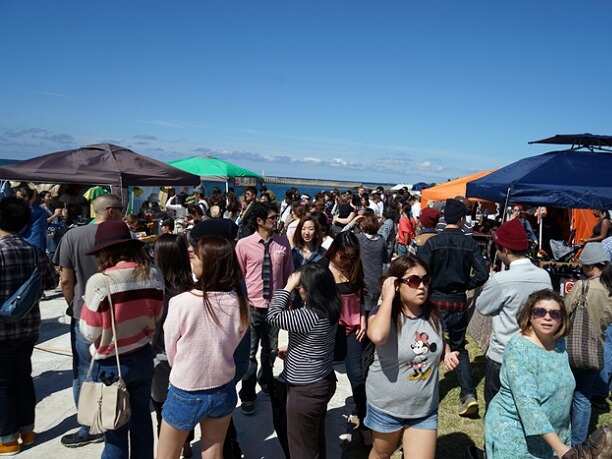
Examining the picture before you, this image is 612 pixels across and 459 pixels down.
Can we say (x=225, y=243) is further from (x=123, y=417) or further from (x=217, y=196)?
(x=217, y=196)

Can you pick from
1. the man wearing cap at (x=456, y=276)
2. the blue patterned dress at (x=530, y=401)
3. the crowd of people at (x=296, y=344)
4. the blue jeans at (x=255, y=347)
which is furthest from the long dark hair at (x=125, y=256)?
the man wearing cap at (x=456, y=276)

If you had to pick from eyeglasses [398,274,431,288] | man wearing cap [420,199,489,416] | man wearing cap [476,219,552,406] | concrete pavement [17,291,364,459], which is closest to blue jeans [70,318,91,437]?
concrete pavement [17,291,364,459]

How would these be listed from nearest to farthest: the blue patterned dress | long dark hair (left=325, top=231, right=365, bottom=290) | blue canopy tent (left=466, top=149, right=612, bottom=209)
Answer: the blue patterned dress → long dark hair (left=325, top=231, right=365, bottom=290) → blue canopy tent (left=466, top=149, right=612, bottom=209)

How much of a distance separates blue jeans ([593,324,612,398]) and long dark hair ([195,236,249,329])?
3.89 metres

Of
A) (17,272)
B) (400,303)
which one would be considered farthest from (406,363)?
(17,272)

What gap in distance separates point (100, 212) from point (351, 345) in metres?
2.46

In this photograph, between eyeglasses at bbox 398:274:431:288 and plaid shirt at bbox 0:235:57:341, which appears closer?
eyeglasses at bbox 398:274:431:288

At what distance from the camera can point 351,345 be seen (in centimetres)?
347

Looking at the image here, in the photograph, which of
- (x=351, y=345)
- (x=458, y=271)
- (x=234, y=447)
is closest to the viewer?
(x=234, y=447)

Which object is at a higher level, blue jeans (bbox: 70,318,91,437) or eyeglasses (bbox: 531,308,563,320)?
Answer: eyeglasses (bbox: 531,308,563,320)

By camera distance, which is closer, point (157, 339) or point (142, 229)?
point (157, 339)

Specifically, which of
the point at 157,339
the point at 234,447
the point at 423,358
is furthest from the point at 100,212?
the point at 423,358

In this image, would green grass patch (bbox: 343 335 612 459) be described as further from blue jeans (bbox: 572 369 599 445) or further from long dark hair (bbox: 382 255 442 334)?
long dark hair (bbox: 382 255 442 334)

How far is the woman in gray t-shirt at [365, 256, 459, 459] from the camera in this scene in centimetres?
255
